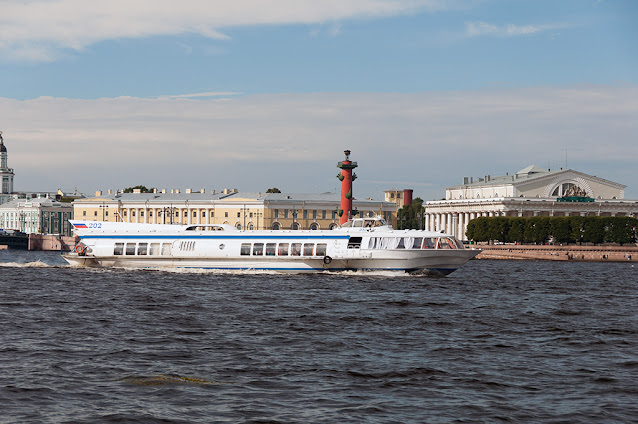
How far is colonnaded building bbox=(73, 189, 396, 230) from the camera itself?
6029 inches

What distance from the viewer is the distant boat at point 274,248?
142 feet

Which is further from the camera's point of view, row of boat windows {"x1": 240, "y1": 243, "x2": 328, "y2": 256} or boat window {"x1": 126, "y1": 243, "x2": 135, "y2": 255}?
boat window {"x1": 126, "y1": 243, "x2": 135, "y2": 255}

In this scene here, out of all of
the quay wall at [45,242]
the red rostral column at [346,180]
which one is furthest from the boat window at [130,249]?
the quay wall at [45,242]

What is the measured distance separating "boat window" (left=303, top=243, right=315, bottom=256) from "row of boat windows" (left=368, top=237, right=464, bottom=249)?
2889 mm

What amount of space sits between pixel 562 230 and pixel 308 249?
7124 cm

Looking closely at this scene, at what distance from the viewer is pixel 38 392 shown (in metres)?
15.1

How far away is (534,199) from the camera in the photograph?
13675 centimetres

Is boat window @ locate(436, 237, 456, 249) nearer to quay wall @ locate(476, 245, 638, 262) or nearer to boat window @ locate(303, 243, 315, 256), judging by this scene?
boat window @ locate(303, 243, 315, 256)

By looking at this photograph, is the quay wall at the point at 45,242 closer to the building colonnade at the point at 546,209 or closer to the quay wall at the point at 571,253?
the building colonnade at the point at 546,209

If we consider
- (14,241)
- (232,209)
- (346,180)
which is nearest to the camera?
(346,180)

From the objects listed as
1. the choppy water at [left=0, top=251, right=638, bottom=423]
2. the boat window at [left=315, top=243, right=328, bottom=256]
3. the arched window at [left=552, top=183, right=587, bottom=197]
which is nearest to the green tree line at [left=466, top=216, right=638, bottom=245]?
the arched window at [left=552, top=183, right=587, bottom=197]

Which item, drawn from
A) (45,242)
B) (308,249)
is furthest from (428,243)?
(45,242)

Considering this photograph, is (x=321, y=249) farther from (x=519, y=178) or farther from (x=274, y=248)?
(x=519, y=178)

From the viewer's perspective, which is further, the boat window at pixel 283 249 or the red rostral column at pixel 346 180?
the red rostral column at pixel 346 180
